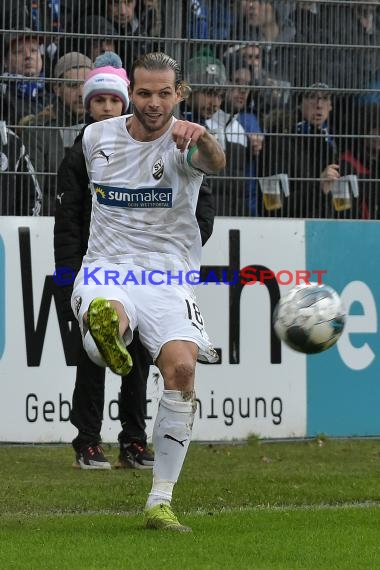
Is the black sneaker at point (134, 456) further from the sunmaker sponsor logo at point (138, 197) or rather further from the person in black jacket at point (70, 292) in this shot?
the sunmaker sponsor logo at point (138, 197)

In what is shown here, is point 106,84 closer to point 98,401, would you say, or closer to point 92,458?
point 98,401

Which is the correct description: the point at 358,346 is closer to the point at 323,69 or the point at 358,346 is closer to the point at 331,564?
the point at 323,69

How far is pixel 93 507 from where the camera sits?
7449 millimetres

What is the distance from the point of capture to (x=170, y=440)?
6.69 m

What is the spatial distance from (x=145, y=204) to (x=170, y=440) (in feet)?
4.32

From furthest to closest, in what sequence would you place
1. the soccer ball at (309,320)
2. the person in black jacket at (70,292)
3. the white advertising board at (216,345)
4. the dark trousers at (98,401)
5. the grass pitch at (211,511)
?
the white advertising board at (216,345) → the dark trousers at (98,401) → the person in black jacket at (70,292) → the soccer ball at (309,320) → the grass pitch at (211,511)

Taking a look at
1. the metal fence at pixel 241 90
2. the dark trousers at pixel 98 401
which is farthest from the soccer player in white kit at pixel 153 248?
the metal fence at pixel 241 90

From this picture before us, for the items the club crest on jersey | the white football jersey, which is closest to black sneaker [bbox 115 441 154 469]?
the white football jersey

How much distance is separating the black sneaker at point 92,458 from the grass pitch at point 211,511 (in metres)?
0.09

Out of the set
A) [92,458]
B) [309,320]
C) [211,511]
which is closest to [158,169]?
[309,320]

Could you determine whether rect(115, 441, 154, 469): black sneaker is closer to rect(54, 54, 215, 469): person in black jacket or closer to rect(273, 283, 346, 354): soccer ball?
rect(54, 54, 215, 469): person in black jacket

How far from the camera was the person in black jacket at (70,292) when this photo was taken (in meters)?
8.96

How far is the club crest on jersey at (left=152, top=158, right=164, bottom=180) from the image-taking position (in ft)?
23.3

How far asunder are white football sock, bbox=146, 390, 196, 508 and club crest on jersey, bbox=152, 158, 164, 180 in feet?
3.94
